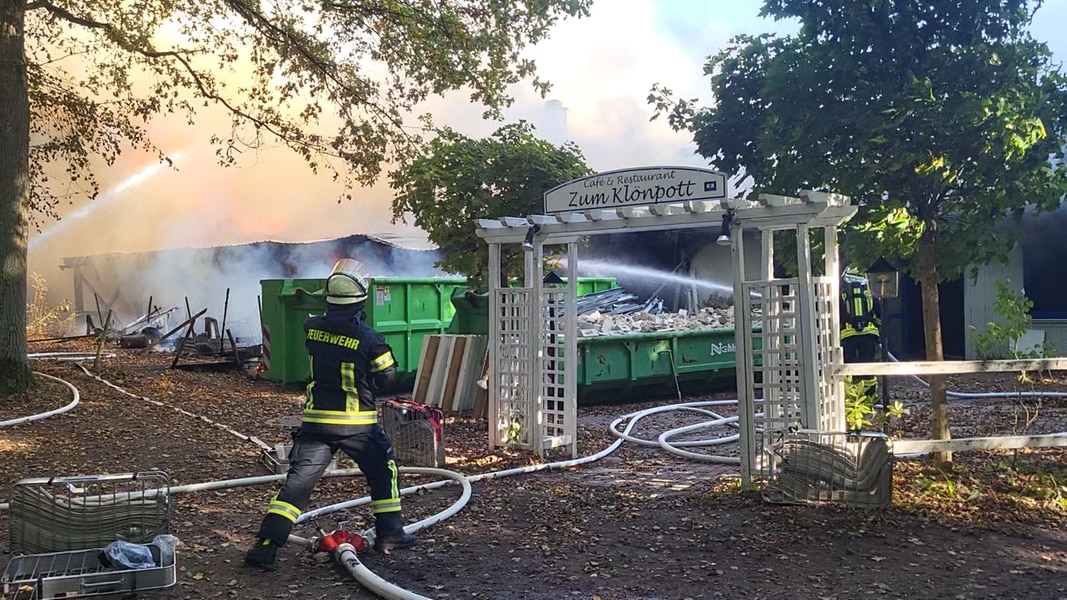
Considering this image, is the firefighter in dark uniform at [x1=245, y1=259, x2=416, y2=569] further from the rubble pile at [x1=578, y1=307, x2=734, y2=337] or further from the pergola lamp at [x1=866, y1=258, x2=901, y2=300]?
the rubble pile at [x1=578, y1=307, x2=734, y2=337]

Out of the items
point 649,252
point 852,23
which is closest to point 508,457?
point 852,23

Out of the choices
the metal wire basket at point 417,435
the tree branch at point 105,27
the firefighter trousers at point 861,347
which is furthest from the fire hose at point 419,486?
the tree branch at point 105,27

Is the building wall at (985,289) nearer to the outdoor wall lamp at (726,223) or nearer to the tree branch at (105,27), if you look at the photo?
the outdoor wall lamp at (726,223)

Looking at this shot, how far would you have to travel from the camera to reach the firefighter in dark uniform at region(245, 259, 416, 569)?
4.63m

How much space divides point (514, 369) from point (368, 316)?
443 centimetres

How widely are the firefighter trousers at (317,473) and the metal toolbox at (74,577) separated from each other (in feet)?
1.78

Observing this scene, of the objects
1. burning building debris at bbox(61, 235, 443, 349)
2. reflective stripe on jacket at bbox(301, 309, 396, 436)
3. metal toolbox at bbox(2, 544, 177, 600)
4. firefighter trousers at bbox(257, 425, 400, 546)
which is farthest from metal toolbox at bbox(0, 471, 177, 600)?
burning building debris at bbox(61, 235, 443, 349)

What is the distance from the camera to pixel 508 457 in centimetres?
739

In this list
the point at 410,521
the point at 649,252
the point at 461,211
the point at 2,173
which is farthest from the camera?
the point at 649,252

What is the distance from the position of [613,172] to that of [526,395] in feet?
7.00

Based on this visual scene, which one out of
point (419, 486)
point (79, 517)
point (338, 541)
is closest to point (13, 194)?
point (419, 486)

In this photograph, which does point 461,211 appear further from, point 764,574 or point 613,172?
point 764,574

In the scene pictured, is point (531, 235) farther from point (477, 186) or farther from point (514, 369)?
point (477, 186)

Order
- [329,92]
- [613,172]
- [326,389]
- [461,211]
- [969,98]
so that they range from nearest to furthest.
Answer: [326,389] < [969,98] < [613,172] < [461,211] < [329,92]
